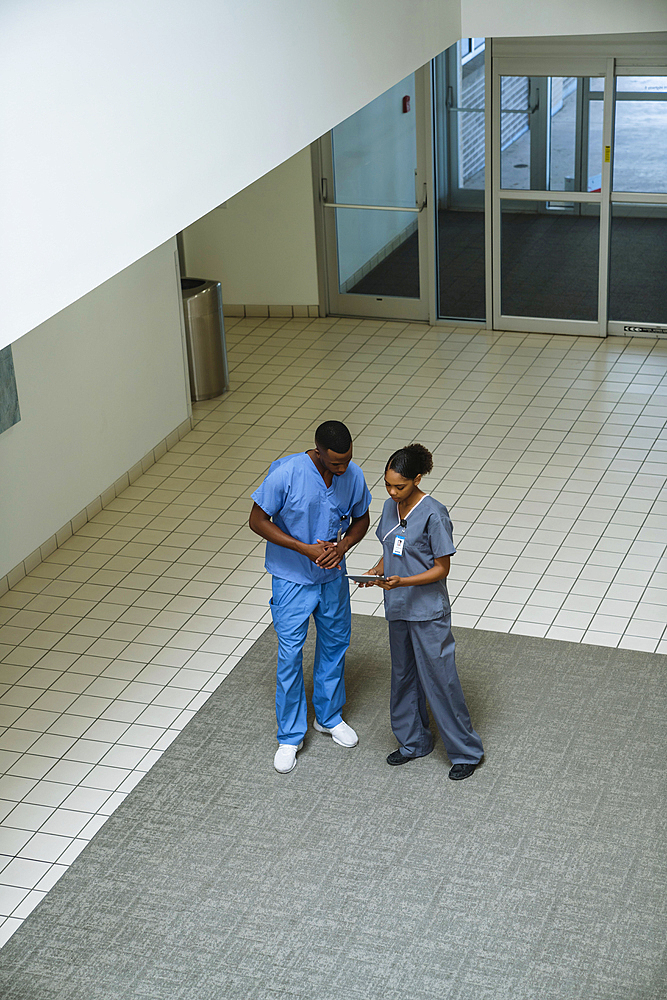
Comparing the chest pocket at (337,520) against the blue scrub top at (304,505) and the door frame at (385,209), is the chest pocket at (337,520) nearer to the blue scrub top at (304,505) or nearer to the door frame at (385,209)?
the blue scrub top at (304,505)

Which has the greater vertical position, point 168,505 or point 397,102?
point 397,102

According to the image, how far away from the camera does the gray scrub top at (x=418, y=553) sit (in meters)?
4.36

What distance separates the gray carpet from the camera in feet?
12.5

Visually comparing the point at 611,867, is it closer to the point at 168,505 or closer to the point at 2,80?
the point at 2,80

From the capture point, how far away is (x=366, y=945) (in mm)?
3906

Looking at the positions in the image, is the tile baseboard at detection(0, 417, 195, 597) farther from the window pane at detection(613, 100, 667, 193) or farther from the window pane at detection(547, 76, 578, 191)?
the window pane at detection(613, 100, 667, 193)

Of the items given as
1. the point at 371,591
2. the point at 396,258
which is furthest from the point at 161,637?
the point at 396,258

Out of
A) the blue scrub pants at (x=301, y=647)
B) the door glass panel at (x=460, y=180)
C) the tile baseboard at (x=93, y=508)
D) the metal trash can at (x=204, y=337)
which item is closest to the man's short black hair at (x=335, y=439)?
the blue scrub pants at (x=301, y=647)

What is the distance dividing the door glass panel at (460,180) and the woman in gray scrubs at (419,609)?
18.1 feet

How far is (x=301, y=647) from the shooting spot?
465 cm

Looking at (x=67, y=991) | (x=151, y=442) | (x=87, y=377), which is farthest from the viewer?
(x=151, y=442)

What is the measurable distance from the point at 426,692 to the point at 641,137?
19.0 feet

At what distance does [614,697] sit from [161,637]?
2.24 m

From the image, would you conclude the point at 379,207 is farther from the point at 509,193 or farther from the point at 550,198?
the point at 550,198
